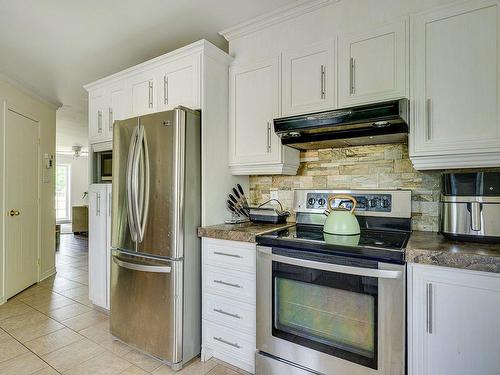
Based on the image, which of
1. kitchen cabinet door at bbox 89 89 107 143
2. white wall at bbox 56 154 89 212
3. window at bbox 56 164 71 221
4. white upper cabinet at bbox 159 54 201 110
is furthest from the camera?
white wall at bbox 56 154 89 212

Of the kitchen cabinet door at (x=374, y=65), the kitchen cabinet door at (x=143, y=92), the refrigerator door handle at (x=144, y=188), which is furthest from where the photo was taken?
the kitchen cabinet door at (x=143, y=92)

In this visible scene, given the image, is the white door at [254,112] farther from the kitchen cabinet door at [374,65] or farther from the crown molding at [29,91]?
the crown molding at [29,91]

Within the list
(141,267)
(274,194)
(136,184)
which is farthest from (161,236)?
(274,194)

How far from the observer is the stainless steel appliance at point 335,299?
1395 mm

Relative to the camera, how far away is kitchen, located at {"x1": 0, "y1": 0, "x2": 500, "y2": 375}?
1.39 meters

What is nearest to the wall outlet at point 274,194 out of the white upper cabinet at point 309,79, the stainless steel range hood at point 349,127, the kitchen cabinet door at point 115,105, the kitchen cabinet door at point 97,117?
the stainless steel range hood at point 349,127

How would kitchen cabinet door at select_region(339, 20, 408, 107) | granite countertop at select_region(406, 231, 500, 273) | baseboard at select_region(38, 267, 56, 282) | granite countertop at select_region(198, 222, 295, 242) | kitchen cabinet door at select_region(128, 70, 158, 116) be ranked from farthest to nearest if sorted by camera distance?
baseboard at select_region(38, 267, 56, 282) < kitchen cabinet door at select_region(128, 70, 158, 116) < granite countertop at select_region(198, 222, 295, 242) < kitchen cabinet door at select_region(339, 20, 408, 107) < granite countertop at select_region(406, 231, 500, 273)

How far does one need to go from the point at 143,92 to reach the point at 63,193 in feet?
29.6

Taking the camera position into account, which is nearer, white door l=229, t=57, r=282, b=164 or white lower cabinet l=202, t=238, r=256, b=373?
white lower cabinet l=202, t=238, r=256, b=373

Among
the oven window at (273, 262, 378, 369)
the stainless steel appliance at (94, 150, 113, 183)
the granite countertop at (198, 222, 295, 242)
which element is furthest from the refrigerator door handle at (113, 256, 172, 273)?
the stainless steel appliance at (94, 150, 113, 183)

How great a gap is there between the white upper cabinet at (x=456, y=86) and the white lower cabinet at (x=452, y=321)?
68 cm

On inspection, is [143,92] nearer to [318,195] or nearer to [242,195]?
[242,195]

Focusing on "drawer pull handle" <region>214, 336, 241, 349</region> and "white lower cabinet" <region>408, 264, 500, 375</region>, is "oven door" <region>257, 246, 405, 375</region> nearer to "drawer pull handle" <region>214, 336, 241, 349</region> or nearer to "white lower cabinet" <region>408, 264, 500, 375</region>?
"white lower cabinet" <region>408, 264, 500, 375</region>

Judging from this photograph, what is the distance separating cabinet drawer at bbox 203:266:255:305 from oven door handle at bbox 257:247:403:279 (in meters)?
0.23
